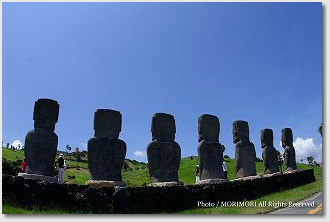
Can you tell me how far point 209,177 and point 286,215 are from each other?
7074mm

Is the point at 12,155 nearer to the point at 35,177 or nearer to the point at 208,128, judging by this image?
the point at 208,128

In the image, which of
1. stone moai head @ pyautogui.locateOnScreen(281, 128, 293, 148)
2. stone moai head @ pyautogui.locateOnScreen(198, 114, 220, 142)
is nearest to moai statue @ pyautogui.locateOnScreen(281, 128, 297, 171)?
stone moai head @ pyautogui.locateOnScreen(281, 128, 293, 148)

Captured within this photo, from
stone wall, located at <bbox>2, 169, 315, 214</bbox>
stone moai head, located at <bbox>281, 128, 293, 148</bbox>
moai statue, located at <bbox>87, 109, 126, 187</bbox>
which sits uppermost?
stone moai head, located at <bbox>281, 128, 293, 148</bbox>

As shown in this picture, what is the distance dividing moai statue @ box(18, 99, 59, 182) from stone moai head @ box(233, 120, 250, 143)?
9.61 metres

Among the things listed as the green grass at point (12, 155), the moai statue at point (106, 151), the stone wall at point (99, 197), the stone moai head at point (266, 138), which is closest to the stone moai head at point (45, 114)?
the moai statue at point (106, 151)

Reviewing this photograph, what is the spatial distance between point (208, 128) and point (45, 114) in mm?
7061

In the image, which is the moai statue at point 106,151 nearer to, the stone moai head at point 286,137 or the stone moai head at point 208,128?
the stone moai head at point 208,128

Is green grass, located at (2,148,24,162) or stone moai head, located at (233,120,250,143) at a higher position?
green grass, located at (2,148,24,162)

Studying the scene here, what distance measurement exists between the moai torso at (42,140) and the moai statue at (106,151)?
138 cm

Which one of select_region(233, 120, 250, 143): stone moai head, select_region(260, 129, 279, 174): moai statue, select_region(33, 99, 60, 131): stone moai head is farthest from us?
select_region(260, 129, 279, 174): moai statue

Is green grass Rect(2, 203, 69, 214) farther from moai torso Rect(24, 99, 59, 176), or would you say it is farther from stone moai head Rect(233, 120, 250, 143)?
stone moai head Rect(233, 120, 250, 143)

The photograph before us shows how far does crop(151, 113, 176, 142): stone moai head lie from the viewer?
1838cm

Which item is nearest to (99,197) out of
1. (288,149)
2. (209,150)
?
(209,150)

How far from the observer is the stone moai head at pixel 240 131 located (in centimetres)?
2316
